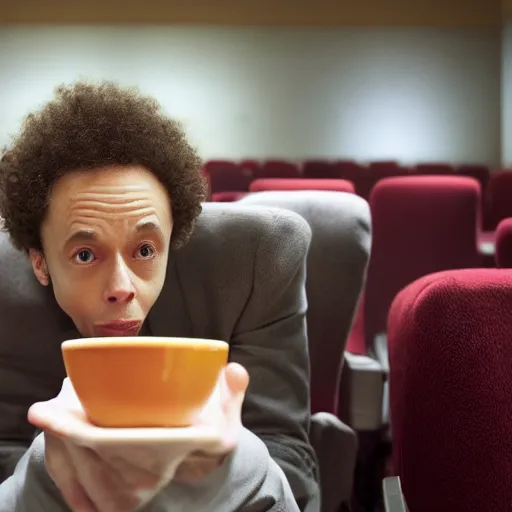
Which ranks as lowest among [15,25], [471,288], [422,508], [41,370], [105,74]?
[422,508]

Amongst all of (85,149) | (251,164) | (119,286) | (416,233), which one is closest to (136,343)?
(119,286)

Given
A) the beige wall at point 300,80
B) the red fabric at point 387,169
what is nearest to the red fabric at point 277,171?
the red fabric at point 387,169

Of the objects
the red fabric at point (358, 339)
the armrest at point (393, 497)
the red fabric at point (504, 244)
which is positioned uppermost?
the red fabric at point (504, 244)

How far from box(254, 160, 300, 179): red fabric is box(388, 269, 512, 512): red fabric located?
4235mm

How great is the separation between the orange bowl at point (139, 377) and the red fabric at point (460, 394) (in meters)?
0.39

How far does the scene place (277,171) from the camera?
16.8ft

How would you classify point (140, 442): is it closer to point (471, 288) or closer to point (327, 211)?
point (471, 288)

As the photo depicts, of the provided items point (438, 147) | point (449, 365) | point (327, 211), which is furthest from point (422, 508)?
point (438, 147)

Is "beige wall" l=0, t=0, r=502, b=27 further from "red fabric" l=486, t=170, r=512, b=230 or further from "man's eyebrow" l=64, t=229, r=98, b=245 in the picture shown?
"man's eyebrow" l=64, t=229, r=98, b=245

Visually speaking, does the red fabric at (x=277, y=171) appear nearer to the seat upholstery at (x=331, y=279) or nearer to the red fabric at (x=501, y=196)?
the red fabric at (x=501, y=196)

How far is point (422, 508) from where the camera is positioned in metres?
0.83

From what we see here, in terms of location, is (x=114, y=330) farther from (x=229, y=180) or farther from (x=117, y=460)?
(x=229, y=180)

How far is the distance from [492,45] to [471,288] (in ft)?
19.2

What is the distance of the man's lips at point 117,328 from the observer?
707 millimetres
